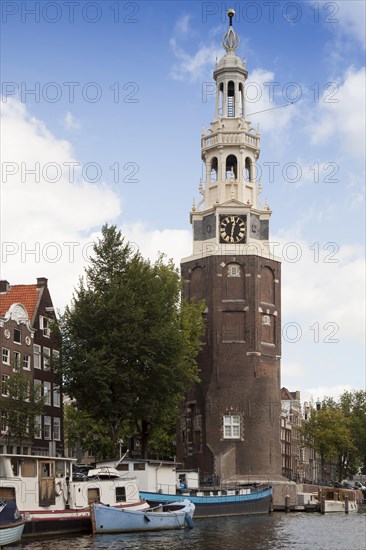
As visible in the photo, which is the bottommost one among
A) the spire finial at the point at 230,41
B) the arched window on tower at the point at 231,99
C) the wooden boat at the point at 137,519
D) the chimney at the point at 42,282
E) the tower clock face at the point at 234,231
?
the wooden boat at the point at 137,519

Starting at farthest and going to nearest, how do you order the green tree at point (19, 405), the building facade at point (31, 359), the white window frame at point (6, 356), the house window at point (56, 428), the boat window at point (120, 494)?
the house window at point (56, 428) → the white window frame at point (6, 356) → the building facade at point (31, 359) → the green tree at point (19, 405) → the boat window at point (120, 494)

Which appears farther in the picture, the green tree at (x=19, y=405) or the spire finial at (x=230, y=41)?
the spire finial at (x=230, y=41)

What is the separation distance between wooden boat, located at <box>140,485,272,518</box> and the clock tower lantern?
293 inches

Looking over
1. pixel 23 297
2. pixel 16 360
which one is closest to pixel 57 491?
pixel 16 360

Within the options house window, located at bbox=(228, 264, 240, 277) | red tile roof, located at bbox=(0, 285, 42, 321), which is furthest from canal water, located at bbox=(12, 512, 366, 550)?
house window, located at bbox=(228, 264, 240, 277)

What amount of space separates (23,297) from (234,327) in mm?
17933

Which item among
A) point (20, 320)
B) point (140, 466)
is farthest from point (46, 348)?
point (140, 466)

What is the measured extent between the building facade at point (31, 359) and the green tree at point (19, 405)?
0.12 m

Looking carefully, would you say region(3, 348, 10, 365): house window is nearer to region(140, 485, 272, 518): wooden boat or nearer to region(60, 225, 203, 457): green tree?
region(60, 225, 203, 457): green tree

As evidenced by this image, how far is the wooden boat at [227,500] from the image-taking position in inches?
2282

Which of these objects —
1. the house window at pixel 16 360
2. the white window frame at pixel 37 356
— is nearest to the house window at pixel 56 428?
the white window frame at pixel 37 356

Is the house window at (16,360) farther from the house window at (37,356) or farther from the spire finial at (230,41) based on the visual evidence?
the spire finial at (230,41)

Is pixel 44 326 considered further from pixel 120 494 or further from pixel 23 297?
pixel 120 494

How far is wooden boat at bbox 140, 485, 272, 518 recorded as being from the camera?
58.0 meters
